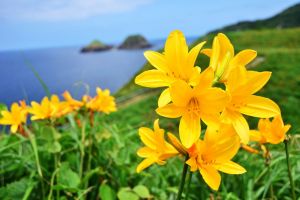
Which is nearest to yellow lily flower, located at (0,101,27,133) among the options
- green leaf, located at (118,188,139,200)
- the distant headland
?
green leaf, located at (118,188,139,200)

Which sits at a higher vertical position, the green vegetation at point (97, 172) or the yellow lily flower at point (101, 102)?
the yellow lily flower at point (101, 102)

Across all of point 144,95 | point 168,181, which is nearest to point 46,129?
point 168,181

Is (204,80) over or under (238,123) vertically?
over

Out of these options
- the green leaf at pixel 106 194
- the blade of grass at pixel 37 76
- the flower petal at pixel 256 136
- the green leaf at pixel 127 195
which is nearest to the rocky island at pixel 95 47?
the blade of grass at pixel 37 76

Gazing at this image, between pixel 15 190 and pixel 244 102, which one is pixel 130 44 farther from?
pixel 244 102

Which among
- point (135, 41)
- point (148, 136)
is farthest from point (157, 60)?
point (135, 41)

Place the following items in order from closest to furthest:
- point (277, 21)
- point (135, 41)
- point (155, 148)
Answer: point (155, 148), point (277, 21), point (135, 41)

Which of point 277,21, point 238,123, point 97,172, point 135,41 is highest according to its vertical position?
point 238,123

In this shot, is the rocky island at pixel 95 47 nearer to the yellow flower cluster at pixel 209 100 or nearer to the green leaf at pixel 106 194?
the green leaf at pixel 106 194
